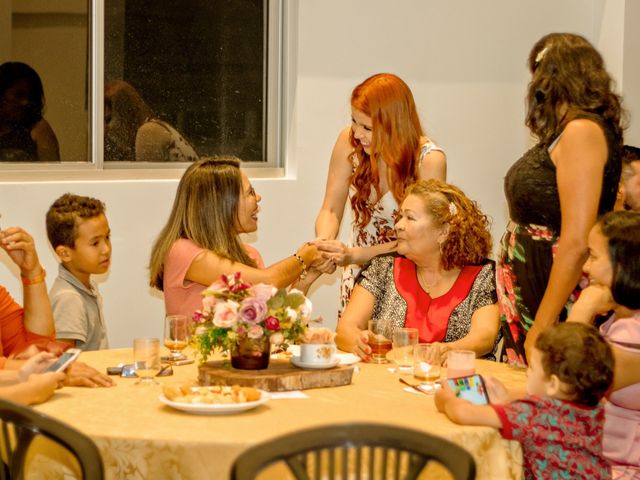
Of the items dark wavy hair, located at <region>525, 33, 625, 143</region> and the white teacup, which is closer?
the white teacup

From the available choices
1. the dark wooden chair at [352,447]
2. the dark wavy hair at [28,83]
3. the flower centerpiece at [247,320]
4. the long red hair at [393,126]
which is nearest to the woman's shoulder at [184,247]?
the long red hair at [393,126]

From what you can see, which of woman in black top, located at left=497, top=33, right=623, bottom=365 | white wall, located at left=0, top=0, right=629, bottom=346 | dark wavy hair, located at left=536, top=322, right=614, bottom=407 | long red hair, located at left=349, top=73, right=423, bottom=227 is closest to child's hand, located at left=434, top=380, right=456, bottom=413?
dark wavy hair, located at left=536, top=322, right=614, bottom=407

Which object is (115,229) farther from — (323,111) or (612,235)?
(612,235)

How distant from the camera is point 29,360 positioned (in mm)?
2779

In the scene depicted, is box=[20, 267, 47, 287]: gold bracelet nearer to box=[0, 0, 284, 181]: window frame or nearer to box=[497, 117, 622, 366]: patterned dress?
box=[0, 0, 284, 181]: window frame

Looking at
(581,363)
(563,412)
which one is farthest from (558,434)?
(581,363)

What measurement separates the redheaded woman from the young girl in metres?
1.76

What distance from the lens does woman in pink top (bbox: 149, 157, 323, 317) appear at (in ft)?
12.6

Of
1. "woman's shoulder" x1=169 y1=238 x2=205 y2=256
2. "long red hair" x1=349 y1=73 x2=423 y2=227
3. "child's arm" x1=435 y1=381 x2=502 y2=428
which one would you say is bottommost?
"child's arm" x1=435 y1=381 x2=502 y2=428

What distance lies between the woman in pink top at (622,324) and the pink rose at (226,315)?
3.41 ft

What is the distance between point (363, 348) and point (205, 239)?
0.88 m

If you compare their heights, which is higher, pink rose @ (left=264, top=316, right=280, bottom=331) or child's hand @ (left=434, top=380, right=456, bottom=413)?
pink rose @ (left=264, top=316, right=280, bottom=331)

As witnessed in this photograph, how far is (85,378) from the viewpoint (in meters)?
2.88

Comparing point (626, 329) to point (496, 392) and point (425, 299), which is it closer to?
point (496, 392)
